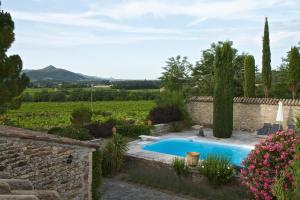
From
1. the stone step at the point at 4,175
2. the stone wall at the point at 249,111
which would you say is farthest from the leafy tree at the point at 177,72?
the stone step at the point at 4,175

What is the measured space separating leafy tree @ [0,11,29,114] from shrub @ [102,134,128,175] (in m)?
6.16

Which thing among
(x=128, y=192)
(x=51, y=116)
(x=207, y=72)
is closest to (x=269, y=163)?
(x=128, y=192)

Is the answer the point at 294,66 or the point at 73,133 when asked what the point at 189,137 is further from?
the point at 294,66

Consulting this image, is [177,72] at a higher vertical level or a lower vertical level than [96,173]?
higher

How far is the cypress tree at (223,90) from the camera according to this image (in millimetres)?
18797

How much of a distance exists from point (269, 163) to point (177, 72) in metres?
26.0

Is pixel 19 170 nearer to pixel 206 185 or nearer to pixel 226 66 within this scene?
pixel 206 185

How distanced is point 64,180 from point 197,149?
36.3 ft

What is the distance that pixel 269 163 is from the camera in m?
8.61

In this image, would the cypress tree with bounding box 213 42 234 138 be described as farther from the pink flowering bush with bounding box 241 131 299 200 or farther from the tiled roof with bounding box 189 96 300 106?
the pink flowering bush with bounding box 241 131 299 200

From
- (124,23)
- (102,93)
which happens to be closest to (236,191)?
(124,23)

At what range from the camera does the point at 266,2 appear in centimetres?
1670

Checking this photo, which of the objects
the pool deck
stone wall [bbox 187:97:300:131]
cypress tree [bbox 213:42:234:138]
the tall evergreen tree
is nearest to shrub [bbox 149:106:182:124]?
the pool deck

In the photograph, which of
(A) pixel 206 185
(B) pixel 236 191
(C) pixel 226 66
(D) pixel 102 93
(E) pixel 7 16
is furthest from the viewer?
(D) pixel 102 93
